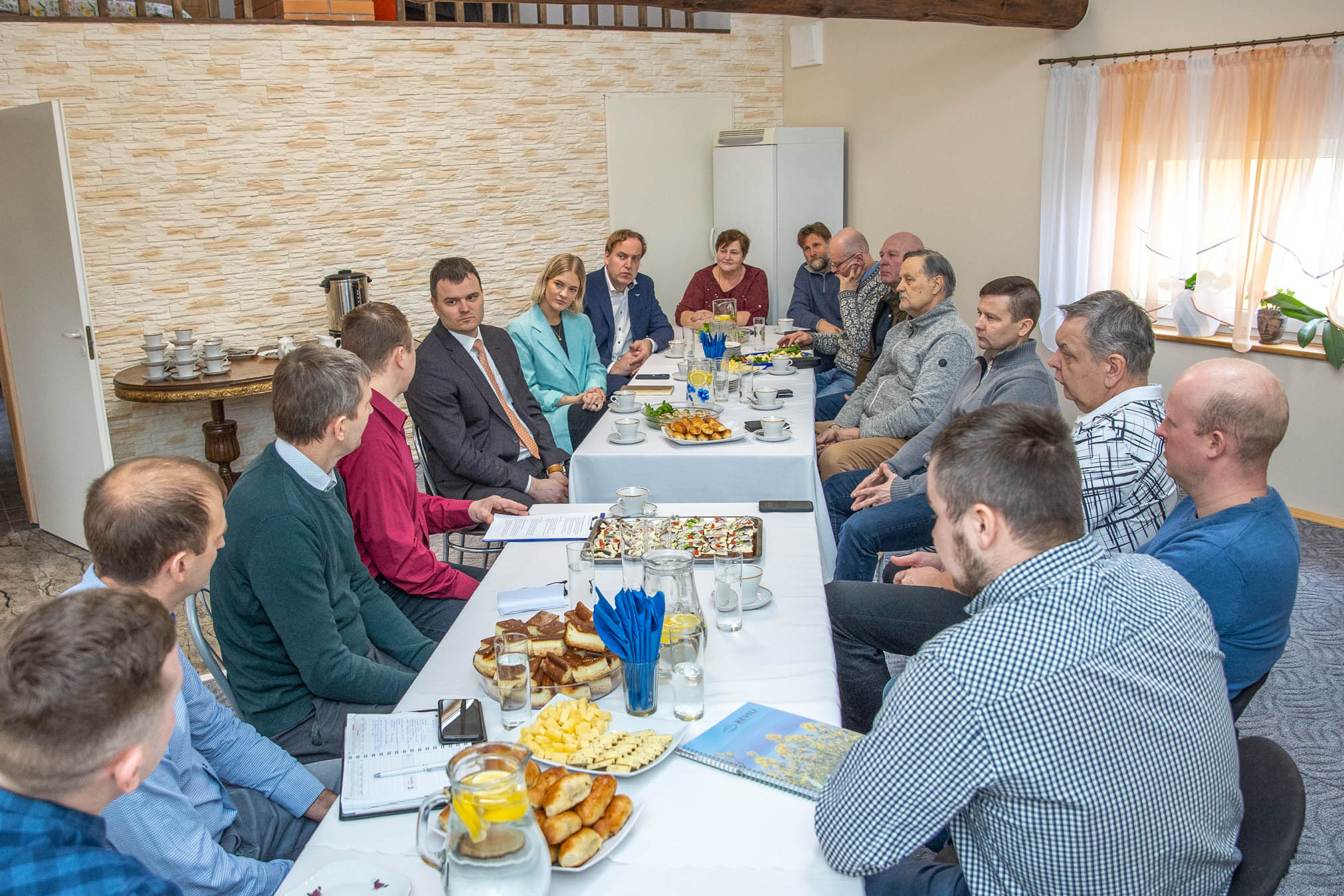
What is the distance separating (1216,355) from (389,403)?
4437mm

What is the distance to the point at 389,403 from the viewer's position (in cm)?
277

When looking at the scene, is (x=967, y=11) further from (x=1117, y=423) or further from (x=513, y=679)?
(x=513, y=679)

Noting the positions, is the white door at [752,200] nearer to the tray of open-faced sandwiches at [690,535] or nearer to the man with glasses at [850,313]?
the man with glasses at [850,313]

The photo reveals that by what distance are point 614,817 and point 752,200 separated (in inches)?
254

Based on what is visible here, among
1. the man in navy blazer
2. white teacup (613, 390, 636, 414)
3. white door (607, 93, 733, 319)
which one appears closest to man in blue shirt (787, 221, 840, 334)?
the man in navy blazer

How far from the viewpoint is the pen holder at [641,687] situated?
1.69 meters

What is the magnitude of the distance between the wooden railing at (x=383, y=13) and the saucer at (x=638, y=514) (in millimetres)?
3438

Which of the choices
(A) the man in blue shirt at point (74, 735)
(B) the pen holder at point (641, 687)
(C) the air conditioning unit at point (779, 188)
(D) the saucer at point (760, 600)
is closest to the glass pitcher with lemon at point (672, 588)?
(B) the pen holder at point (641, 687)

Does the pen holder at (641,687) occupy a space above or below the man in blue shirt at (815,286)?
below

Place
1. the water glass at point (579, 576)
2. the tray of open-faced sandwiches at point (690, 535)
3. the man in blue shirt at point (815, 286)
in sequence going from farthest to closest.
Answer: the man in blue shirt at point (815, 286)
the tray of open-faced sandwiches at point (690, 535)
the water glass at point (579, 576)

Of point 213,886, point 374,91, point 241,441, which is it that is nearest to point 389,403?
point 213,886

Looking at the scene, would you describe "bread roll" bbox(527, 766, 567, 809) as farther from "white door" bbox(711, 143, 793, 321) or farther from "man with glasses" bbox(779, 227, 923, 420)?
"white door" bbox(711, 143, 793, 321)

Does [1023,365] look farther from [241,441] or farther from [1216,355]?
[241,441]

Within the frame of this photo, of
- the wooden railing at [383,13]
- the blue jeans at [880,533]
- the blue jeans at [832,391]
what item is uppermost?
the wooden railing at [383,13]
